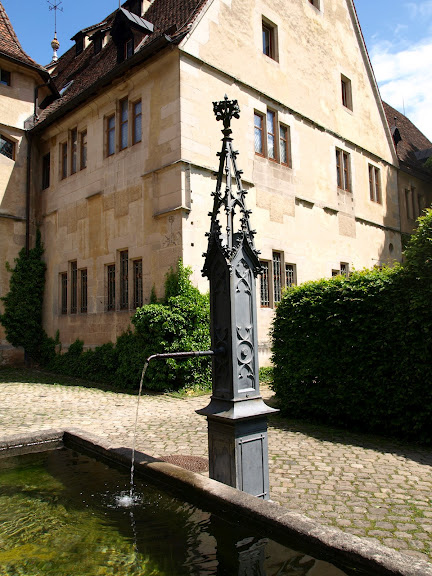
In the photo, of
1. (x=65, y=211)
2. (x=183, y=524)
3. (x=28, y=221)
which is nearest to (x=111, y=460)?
(x=183, y=524)

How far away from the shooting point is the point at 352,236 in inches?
728

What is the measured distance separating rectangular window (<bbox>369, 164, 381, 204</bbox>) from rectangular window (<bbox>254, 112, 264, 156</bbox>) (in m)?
7.46

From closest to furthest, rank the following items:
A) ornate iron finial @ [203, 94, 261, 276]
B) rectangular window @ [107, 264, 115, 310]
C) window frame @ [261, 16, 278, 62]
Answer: ornate iron finial @ [203, 94, 261, 276] → rectangular window @ [107, 264, 115, 310] → window frame @ [261, 16, 278, 62]

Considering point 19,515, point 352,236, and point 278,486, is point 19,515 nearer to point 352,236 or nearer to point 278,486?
point 278,486

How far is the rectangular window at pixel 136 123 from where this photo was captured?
13.9m

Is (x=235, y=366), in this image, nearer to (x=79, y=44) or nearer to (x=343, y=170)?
(x=343, y=170)

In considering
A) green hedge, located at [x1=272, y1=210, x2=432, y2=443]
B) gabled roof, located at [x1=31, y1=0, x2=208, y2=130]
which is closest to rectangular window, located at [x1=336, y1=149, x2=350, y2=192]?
gabled roof, located at [x1=31, y1=0, x2=208, y2=130]

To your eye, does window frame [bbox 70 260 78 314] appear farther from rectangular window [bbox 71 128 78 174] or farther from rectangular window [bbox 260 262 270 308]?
rectangular window [bbox 260 262 270 308]

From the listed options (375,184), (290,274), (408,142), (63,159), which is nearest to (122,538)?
(290,274)

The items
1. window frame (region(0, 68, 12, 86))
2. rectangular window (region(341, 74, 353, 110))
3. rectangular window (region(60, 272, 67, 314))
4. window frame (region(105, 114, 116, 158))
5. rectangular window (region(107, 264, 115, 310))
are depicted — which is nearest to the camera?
rectangular window (region(107, 264, 115, 310))

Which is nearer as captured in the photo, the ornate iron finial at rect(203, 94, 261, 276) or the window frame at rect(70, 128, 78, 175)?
the ornate iron finial at rect(203, 94, 261, 276)

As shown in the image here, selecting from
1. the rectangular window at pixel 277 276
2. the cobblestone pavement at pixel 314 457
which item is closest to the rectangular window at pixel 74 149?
the rectangular window at pixel 277 276

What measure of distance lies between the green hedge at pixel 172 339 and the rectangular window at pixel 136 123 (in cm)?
458

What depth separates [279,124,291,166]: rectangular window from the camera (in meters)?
15.7
